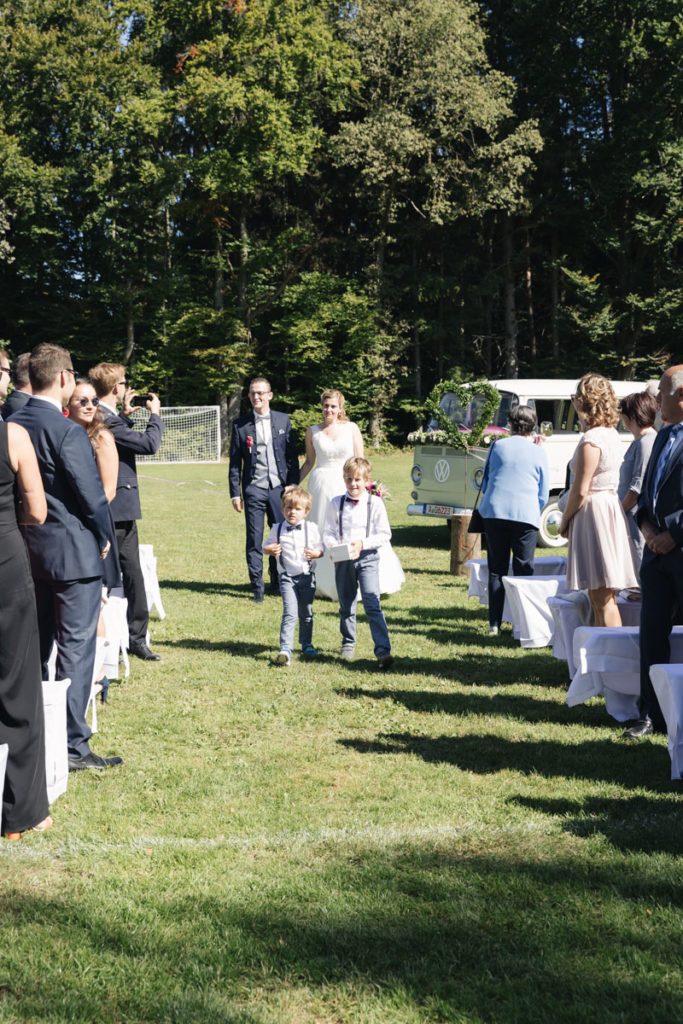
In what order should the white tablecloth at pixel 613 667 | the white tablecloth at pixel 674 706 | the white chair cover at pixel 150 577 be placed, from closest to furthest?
the white tablecloth at pixel 674 706 → the white tablecloth at pixel 613 667 → the white chair cover at pixel 150 577

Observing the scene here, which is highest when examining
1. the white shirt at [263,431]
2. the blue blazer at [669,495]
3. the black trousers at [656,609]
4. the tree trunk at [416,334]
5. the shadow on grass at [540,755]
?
the tree trunk at [416,334]

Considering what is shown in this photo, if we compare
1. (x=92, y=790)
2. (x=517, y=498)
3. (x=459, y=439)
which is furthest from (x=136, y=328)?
(x=92, y=790)

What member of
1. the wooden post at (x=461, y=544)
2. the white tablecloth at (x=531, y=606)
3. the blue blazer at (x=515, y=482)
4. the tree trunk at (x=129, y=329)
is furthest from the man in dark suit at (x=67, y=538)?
the tree trunk at (x=129, y=329)

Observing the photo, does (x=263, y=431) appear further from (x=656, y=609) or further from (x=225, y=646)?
(x=656, y=609)

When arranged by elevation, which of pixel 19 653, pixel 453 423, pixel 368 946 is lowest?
pixel 368 946

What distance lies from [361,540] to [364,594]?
40 centimetres

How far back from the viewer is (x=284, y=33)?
35906 mm

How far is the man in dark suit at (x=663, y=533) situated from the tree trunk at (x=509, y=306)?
3550cm

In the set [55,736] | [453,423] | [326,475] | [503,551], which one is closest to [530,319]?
[453,423]

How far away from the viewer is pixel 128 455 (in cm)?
720

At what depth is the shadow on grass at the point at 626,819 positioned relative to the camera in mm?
4035

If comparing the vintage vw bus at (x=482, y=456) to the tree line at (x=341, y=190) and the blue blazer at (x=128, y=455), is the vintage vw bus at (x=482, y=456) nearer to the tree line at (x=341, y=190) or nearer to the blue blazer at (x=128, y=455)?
the blue blazer at (x=128, y=455)

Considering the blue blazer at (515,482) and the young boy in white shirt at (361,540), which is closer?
the young boy in white shirt at (361,540)

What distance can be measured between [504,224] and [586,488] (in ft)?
119
